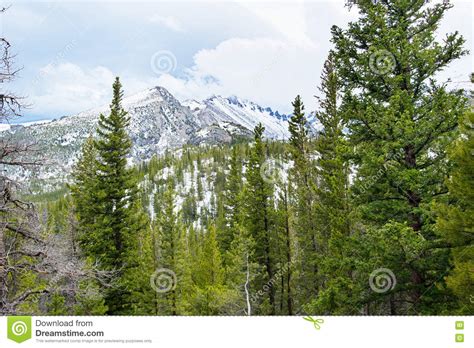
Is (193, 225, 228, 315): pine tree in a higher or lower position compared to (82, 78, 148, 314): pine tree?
lower

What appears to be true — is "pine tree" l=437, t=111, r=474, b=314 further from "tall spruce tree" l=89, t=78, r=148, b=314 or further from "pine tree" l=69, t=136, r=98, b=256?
"pine tree" l=69, t=136, r=98, b=256

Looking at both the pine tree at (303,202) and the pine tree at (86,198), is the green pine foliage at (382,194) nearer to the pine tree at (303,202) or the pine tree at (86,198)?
the pine tree at (86,198)

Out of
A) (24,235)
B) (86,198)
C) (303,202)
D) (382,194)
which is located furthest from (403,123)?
(86,198)

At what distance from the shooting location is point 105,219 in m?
21.6

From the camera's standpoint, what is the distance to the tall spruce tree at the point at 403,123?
1019 centimetres

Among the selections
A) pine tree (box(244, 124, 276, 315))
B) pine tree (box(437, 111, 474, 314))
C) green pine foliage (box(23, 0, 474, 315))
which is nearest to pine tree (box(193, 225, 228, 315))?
green pine foliage (box(23, 0, 474, 315))

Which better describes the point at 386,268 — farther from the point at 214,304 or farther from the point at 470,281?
the point at 214,304

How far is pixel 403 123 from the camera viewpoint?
405 inches

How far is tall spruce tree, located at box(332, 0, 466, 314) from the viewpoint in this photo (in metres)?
A: 10.2

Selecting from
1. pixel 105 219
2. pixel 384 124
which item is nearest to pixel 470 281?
pixel 384 124

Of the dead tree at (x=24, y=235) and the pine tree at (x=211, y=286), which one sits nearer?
the dead tree at (x=24, y=235)

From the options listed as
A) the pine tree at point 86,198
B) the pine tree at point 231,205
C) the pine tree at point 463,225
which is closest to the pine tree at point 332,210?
the pine tree at point 463,225

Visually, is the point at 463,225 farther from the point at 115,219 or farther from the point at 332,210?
the point at 115,219
